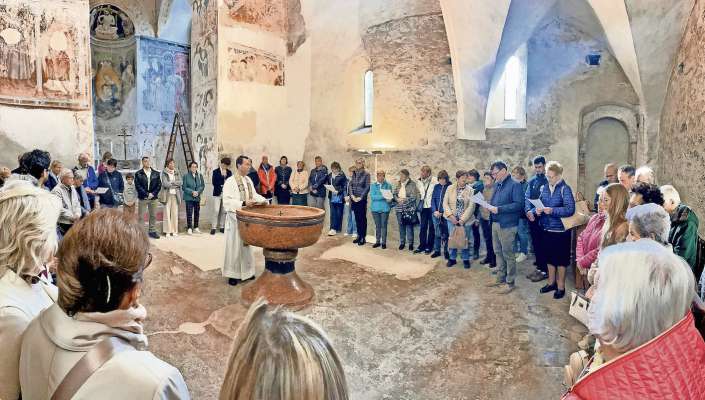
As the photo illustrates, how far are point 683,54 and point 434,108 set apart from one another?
15.3ft

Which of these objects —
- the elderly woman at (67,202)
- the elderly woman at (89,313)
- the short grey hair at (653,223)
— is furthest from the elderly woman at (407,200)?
the elderly woman at (89,313)

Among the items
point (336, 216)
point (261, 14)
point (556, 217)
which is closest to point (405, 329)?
point (556, 217)

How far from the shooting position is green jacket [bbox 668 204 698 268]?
12.9ft

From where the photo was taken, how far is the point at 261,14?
1196cm

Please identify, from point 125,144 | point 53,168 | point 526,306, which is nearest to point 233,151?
point 53,168

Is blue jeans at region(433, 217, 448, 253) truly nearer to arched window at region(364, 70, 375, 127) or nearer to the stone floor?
the stone floor

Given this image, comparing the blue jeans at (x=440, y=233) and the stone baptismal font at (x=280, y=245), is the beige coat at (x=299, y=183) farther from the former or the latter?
the stone baptismal font at (x=280, y=245)

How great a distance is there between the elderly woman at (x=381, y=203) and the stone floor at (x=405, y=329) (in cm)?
191

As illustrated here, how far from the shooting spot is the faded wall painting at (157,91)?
54.0 feet

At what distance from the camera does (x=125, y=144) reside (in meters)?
16.5

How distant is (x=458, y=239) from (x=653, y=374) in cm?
640

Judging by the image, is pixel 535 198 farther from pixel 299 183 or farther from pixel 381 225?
pixel 299 183

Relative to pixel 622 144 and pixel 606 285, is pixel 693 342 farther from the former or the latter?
pixel 622 144

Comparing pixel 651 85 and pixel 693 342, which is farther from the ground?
pixel 651 85
